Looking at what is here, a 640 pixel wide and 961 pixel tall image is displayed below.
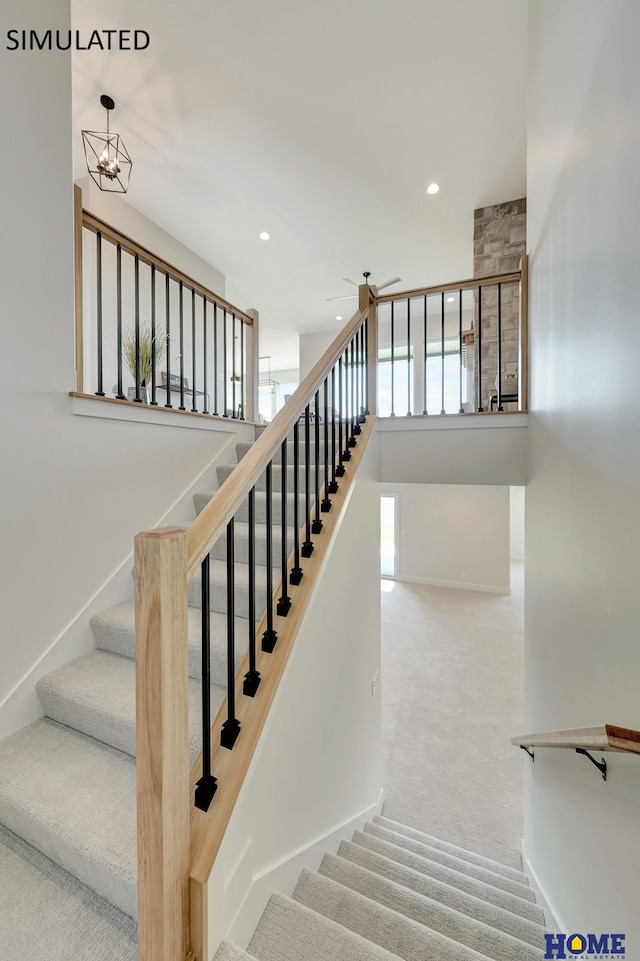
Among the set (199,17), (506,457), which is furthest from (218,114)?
(506,457)

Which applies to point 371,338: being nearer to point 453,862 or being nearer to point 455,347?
point 453,862

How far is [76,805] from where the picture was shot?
1.21 metres

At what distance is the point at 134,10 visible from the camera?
2.81 m

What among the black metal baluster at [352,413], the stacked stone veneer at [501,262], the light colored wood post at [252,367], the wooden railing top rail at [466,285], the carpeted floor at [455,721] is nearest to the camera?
the black metal baluster at [352,413]

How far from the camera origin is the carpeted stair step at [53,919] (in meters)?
0.97

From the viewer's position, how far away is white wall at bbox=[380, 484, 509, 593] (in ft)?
24.4

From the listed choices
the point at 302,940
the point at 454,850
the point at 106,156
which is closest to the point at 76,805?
the point at 302,940

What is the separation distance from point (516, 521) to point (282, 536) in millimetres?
9695

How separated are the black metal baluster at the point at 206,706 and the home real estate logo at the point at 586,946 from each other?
114 cm

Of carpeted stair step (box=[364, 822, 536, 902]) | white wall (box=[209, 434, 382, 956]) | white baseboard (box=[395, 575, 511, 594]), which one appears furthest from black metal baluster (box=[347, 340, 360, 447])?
white baseboard (box=[395, 575, 511, 594])

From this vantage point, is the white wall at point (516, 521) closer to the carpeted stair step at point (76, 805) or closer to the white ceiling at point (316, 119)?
the white ceiling at point (316, 119)

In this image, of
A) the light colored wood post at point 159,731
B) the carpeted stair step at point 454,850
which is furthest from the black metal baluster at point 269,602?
the carpeted stair step at point 454,850

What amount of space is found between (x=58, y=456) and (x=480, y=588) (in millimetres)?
7532

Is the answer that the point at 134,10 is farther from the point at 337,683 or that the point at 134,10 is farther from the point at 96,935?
the point at 96,935
